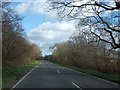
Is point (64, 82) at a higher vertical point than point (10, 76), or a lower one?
lower

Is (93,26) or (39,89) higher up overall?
(93,26)

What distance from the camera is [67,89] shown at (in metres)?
20.2

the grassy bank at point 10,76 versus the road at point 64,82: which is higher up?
the grassy bank at point 10,76

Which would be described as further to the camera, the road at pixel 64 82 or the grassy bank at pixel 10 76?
the grassy bank at pixel 10 76

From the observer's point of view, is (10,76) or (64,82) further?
(10,76)

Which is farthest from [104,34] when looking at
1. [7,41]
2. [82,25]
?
[7,41]

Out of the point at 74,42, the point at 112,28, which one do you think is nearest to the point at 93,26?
the point at 112,28

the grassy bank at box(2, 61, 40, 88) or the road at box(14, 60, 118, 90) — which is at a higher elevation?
the grassy bank at box(2, 61, 40, 88)

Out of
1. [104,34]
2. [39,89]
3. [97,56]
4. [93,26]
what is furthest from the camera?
[97,56]

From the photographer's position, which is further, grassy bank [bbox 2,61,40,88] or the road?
grassy bank [bbox 2,61,40,88]

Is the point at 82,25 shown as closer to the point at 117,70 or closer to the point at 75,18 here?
the point at 75,18

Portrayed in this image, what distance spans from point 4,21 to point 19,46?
23.0 metres

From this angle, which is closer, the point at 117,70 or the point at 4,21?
the point at 4,21

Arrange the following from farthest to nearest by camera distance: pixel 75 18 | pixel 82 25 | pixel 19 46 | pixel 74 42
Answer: pixel 74 42 → pixel 19 46 → pixel 82 25 → pixel 75 18
